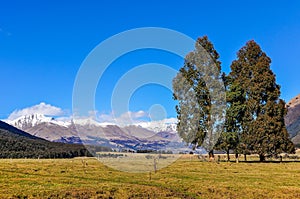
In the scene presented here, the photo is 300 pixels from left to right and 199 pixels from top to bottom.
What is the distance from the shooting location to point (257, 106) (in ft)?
244

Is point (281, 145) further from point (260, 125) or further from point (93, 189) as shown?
point (93, 189)

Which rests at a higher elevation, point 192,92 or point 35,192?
point 192,92

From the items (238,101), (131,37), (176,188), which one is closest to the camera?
(176,188)

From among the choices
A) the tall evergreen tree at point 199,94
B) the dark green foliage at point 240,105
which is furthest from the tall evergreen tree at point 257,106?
the tall evergreen tree at point 199,94

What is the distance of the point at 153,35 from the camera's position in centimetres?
5931

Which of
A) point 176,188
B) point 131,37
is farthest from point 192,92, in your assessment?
point 176,188

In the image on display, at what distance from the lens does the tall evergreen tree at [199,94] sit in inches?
2908

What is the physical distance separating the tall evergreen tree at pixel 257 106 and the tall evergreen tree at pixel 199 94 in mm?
4804

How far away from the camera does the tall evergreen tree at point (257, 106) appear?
235 ft

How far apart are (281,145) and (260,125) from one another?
6.14m

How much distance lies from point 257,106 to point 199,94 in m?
13.4

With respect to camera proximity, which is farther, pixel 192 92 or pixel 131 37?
pixel 192 92

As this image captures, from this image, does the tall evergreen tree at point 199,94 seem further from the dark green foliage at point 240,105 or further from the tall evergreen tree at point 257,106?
the tall evergreen tree at point 257,106

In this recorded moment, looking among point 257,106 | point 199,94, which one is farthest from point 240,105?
point 199,94
